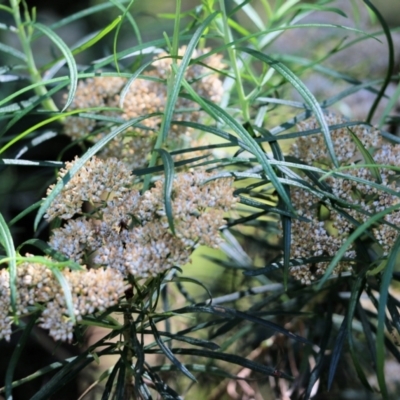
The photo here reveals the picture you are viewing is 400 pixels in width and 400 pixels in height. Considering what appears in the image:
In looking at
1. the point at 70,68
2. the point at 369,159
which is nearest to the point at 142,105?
the point at 70,68

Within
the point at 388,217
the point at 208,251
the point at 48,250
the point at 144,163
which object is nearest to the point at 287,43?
the point at 208,251

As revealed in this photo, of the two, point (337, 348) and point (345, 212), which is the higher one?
point (345, 212)

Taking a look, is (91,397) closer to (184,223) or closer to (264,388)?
(264,388)

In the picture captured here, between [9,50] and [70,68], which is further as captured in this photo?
[9,50]

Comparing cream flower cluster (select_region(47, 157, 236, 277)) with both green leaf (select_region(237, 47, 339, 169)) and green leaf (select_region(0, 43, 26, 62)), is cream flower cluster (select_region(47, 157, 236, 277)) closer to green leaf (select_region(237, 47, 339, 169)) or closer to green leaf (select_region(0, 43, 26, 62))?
green leaf (select_region(237, 47, 339, 169))

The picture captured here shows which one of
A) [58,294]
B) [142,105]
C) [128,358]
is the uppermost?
[142,105]

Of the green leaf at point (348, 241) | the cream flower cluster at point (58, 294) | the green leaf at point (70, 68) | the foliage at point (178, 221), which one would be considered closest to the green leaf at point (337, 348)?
the foliage at point (178, 221)

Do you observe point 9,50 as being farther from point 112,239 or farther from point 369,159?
point 369,159

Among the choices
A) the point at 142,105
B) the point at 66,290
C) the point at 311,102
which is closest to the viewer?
the point at 66,290

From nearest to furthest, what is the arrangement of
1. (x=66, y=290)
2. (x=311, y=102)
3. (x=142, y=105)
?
A: (x=66, y=290)
(x=311, y=102)
(x=142, y=105)
